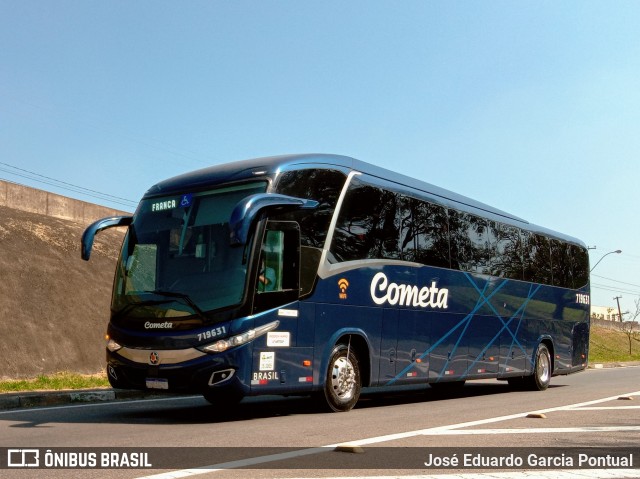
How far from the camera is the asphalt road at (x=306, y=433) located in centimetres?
655

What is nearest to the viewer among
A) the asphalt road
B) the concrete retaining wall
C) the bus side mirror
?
the asphalt road

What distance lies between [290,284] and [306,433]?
2.52 m

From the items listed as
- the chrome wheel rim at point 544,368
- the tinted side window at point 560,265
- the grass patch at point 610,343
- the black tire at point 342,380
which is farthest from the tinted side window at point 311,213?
the grass patch at point 610,343

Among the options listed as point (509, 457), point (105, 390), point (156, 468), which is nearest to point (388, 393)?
point (105, 390)

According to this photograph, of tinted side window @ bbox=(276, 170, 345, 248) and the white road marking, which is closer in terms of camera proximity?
the white road marking

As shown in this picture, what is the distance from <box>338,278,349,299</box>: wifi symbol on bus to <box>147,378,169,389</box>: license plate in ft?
9.42

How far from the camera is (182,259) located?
10508 mm

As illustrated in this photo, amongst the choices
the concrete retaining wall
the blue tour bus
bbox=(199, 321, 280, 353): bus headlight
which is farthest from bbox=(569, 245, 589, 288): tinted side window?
the concrete retaining wall

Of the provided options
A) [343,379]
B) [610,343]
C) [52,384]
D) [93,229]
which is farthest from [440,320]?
[610,343]

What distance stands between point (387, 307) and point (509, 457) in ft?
18.9

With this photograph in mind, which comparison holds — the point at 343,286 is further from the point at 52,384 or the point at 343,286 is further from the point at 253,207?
the point at 52,384

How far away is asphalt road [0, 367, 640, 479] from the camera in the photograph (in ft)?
21.5

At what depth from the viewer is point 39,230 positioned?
955 inches

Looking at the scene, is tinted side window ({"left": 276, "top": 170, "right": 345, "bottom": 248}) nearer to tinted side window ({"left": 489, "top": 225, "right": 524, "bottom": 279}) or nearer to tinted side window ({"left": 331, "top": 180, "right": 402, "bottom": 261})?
tinted side window ({"left": 331, "top": 180, "right": 402, "bottom": 261})
